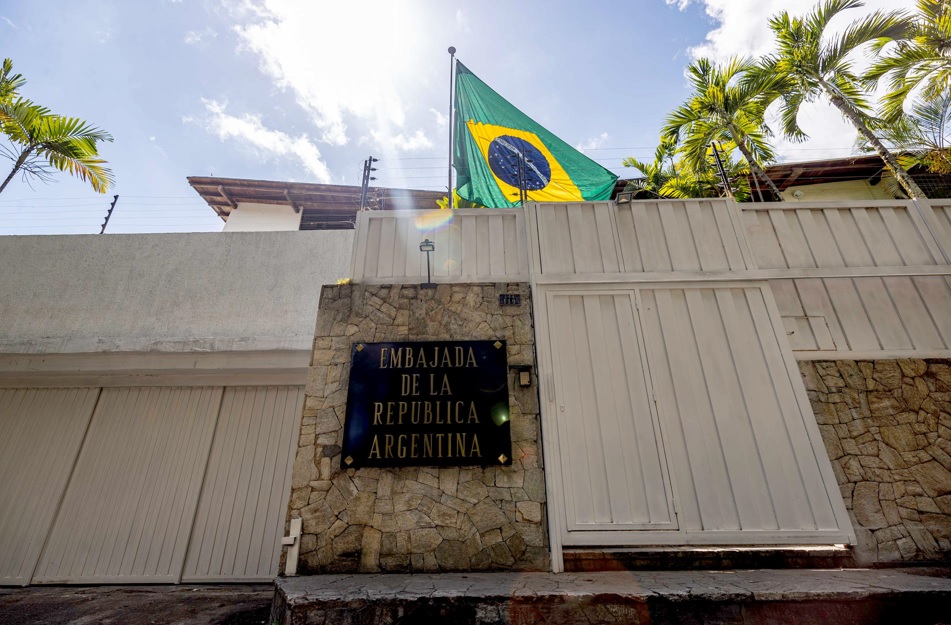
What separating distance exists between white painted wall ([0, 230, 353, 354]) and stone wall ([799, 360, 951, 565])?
289 inches

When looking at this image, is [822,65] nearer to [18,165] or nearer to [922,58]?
[922,58]

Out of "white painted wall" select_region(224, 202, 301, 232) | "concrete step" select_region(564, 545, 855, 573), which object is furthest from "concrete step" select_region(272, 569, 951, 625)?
"white painted wall" select_region(224, 202, 301, 232)

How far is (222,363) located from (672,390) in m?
6.76

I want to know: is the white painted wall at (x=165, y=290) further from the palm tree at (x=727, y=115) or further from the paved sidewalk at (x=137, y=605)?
the palm tree at (x=727, y=115)

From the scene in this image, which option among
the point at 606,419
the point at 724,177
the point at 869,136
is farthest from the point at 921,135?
the point at 606,419

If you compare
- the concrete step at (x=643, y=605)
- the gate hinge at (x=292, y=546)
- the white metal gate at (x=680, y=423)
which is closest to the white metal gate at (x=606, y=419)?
the white metal gate at (x=680, y=423)

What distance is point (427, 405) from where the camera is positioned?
4660mm

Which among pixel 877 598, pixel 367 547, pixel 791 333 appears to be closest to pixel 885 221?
pixel 791 333

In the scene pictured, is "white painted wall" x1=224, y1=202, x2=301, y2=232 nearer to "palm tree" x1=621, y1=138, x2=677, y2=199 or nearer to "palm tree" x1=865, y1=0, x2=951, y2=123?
"palm tree" x1=621, y1=138, x2=677, y2=199

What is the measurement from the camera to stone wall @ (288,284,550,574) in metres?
4.11

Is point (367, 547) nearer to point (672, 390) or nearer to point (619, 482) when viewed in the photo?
point (619, 482)

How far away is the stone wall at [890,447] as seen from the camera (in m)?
4.18

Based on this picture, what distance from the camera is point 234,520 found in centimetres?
618

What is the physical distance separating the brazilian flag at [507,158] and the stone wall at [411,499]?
410 centimetres
